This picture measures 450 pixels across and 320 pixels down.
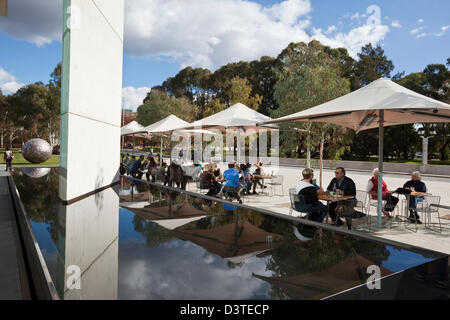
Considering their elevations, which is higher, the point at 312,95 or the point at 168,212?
the point at 312,95

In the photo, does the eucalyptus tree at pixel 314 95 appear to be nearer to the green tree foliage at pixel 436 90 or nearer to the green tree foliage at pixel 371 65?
the green tree foliage at pixel 436 90

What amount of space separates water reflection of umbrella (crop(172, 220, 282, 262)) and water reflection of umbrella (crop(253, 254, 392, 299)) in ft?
2.34

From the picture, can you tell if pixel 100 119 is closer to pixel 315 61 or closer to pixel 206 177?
pixel 206 177

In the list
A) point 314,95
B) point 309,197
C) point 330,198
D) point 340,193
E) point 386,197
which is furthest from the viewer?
point 314,95

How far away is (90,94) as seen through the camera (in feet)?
23.5

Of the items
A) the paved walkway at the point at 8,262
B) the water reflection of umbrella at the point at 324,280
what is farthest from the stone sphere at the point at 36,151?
the water reflection of umbrella at the point at 324,280

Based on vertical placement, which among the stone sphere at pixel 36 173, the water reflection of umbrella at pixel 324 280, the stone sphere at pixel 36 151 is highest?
the stone sphere at pixel 36 151

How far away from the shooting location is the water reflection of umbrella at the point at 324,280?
8.46 feet

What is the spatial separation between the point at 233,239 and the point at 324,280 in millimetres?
1527

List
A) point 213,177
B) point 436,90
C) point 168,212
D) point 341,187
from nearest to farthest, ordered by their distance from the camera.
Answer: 1. point 168,212
2. point 341,187
3. point 213,177
4. point 436,90

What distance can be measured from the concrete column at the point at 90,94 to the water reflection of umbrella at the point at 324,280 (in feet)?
16.3

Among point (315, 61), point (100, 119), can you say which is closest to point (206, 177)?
point (100, 119)

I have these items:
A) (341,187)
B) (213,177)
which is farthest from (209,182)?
(341,187)

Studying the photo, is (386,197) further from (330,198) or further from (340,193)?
(330,198)
